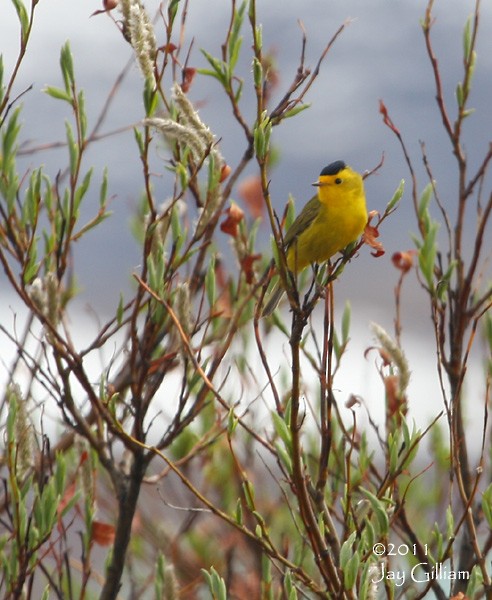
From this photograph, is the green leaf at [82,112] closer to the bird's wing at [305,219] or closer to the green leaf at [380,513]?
the bird's wing at [305,219]

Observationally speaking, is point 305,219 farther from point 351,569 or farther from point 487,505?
point 351,569

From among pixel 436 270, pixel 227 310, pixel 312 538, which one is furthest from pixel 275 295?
pixel 312 538

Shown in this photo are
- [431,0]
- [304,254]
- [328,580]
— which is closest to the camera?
[328,580]

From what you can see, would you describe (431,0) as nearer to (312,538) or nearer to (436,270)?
(436,270)

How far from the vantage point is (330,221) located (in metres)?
3.11

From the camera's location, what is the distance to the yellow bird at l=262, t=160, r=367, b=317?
3.06 meters

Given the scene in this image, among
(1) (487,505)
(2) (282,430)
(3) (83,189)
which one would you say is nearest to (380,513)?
(2) (282,430)

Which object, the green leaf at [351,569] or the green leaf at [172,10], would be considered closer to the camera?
the green leaf at [351,569]

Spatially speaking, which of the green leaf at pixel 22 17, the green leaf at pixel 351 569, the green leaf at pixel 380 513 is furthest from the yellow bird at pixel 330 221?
the green leaf at pixel 351 569

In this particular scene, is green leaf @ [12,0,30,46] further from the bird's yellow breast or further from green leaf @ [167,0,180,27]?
the bird's yellow breast

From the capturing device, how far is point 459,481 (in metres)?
2.06

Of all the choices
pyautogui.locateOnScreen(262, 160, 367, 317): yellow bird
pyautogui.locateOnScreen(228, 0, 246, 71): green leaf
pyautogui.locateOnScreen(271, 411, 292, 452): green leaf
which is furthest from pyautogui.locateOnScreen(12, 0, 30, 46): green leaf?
pyautogui.locateOnScreen(271, 411, 292, 452): green leaf

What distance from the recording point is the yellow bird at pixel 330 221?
120 inches

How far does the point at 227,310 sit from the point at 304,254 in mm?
310
